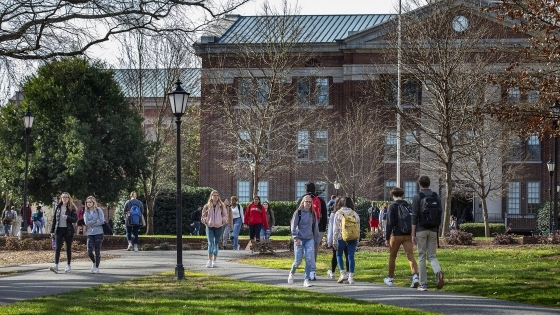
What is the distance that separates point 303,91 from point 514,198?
547 inches

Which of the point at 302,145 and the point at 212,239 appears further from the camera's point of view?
the point at 302,145

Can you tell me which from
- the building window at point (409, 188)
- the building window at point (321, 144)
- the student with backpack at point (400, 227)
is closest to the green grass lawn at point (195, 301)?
the student with backpack at point (400, 227)

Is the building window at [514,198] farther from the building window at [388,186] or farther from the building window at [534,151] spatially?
the building window at [388,186]

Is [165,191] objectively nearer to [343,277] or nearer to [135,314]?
[343,277]

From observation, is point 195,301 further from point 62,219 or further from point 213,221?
point 213,221

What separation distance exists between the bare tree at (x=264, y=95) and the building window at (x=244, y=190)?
1.19 m

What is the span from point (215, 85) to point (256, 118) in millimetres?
2584

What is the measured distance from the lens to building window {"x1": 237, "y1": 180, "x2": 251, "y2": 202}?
5681 cm

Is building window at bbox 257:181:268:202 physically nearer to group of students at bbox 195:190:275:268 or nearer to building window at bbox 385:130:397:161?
building window at bbox 385:130:397:161

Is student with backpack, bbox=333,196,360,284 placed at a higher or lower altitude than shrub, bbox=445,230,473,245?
higher

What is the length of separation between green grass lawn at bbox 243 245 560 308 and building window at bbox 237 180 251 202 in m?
28.9

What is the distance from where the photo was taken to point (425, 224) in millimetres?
15898

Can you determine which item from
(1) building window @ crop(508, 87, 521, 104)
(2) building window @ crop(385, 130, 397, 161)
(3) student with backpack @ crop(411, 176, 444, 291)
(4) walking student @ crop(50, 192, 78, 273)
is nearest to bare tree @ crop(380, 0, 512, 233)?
(1) building window @ crop(508, 87, 521, 104)

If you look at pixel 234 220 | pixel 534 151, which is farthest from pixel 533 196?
pixel 234 220
